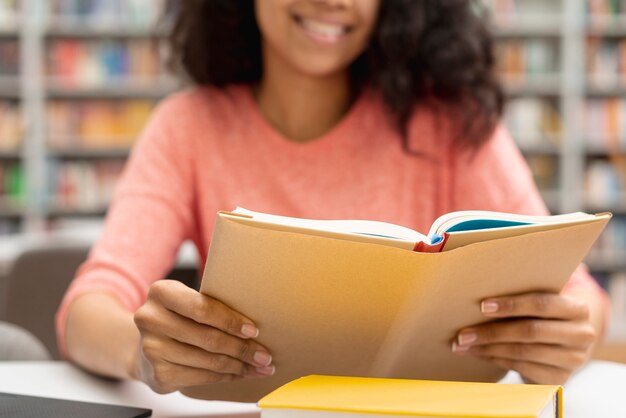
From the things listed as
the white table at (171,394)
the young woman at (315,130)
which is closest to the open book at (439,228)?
the white table at (171,394)

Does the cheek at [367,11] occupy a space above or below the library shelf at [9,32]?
below

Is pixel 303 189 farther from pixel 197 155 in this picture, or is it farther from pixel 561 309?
pixel 561 309

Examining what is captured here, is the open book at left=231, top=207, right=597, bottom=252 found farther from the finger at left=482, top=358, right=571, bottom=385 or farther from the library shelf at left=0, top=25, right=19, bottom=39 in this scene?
the library shelf at left=0, top=25, right=19, bottom=39

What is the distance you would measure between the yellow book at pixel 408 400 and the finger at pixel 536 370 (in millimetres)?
197

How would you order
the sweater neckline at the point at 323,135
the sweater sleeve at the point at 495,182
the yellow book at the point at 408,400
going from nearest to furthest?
1. the yellow book at the point at 408,400
2. the sweater sleeve at the point at 495,182
3. the sweater neckline at the point at 323,135

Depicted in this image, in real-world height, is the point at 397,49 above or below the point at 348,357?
above

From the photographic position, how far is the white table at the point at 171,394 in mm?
904

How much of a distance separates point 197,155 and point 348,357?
698 millimetres

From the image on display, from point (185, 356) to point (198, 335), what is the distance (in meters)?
0.04

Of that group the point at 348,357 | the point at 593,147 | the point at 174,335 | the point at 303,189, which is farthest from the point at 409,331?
the point at 593,147

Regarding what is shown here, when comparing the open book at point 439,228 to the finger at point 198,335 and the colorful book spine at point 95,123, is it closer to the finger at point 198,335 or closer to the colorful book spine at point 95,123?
the finger at point 198,335

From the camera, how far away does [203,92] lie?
1.54m

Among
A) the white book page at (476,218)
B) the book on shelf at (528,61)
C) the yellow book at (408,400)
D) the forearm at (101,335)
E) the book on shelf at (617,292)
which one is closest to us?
the yellow book at (408,400)

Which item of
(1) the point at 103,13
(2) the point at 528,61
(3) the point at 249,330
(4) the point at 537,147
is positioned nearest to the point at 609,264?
(4) the point at 537,147
